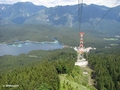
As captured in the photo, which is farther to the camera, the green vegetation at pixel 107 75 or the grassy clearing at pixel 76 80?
the green vegetation at pixel 107 75

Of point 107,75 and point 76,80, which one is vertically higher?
point 76,80

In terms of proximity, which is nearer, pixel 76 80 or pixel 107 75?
pixel 76 80

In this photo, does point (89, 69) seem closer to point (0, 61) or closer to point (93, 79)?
point (93, 79)

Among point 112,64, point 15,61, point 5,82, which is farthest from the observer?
point 15,61

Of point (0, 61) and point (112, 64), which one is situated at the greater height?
point (112, 64)

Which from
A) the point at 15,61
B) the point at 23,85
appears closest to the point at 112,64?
the point at 23,85

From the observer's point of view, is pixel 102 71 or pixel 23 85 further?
pixel 102 71

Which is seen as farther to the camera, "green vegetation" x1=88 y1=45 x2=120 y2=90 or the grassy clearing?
"green vegetation" x1=88 y1=45 x2=120 y2=90

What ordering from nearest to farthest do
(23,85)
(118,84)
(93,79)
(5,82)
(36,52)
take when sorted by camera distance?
(23,85) → (5,82) → (118,84) → (93,79) → (36,52)
